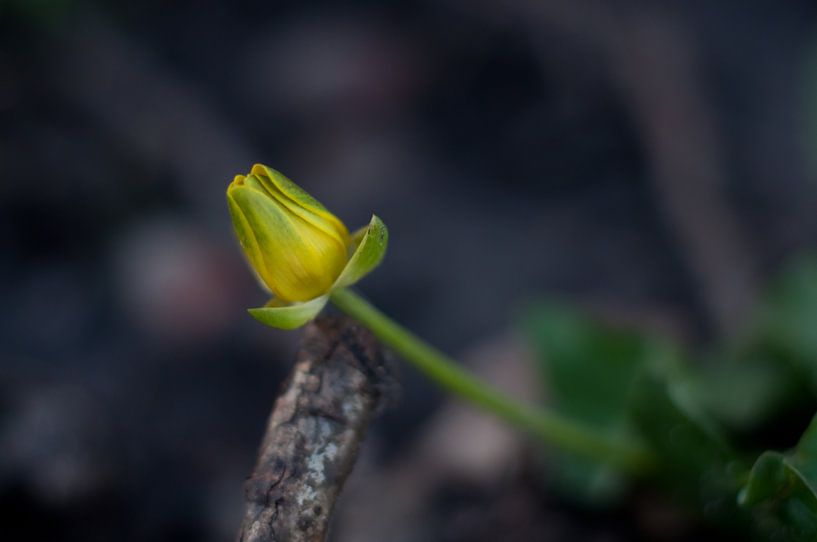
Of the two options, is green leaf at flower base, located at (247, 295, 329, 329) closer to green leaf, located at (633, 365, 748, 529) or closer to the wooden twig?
the wooden twig

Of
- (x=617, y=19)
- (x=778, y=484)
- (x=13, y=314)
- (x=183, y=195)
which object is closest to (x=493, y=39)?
(x=617, y=19)

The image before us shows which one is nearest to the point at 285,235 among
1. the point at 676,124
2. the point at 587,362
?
the point at 587,362

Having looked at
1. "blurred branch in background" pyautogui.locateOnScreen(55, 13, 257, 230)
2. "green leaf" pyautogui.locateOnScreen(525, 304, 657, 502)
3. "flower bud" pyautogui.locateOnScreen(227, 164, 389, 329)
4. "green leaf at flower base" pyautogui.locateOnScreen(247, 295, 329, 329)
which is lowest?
"blurred branch in background" pyautogui.locateOnScreen(55, 13, 257, 230)

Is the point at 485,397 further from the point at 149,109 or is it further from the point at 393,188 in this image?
the point at 149,109

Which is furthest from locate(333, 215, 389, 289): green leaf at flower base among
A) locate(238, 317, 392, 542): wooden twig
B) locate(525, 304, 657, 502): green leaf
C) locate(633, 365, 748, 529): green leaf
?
locate(525, 304, 657, 502): green leaf

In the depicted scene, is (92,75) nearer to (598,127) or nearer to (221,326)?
(221,326)

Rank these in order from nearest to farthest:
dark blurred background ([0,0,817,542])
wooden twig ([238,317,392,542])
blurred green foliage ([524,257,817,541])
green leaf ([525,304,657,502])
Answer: wooden twig ([238,317,392,542]) < blurred green foliage ([524,257,817,541]) < green leaf ([525,304,657,502]) < dark blurred background ([0,0,817,542])
